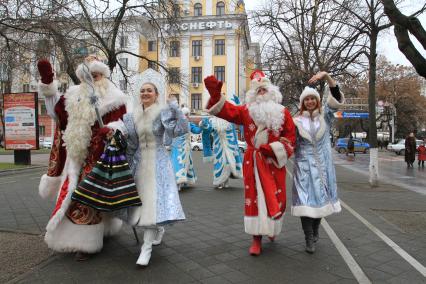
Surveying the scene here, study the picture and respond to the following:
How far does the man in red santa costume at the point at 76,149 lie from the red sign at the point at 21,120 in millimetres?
11557

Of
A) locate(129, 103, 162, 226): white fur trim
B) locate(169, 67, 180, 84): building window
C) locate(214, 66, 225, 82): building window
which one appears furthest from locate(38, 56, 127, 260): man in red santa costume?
locate(214, 66, 225, 82): building window

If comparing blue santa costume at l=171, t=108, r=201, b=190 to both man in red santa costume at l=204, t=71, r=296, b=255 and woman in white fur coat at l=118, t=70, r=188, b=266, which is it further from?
woman in white fur coat at l=118, t=70, r=188, b=266

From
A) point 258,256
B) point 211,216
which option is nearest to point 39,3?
point 211,216

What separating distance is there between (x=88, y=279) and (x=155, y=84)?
2030 mm

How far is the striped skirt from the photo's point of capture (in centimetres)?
382

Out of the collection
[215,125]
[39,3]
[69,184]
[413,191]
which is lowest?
[413,191]

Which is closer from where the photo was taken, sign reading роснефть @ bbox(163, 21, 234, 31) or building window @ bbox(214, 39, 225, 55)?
sign reading роснефть @ bbox(163, 21, 234, 31)

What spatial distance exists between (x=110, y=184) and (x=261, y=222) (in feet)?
5.29

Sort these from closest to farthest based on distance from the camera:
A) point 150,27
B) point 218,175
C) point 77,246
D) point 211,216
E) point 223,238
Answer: point 77,246 → point 223,238 → point 211,216 → point 218,175 → point 150,27

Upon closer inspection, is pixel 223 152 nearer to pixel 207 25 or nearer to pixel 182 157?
pixel 182 157

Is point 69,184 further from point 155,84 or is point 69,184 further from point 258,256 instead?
point 258,256

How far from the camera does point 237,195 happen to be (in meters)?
8.60

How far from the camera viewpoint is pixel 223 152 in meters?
9.67

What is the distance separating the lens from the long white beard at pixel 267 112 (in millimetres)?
4324
